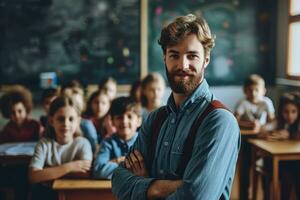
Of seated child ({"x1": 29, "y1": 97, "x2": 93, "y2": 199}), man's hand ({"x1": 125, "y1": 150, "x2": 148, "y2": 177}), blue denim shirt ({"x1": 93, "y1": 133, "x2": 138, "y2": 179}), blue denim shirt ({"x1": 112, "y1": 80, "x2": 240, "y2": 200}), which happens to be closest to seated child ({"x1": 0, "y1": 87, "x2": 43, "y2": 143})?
seated child ({"x1": 29, "y1": 97, "x2": 93, "y2": 199})

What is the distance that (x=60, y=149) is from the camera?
278 centimetres

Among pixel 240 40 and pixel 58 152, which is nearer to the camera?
pixel 58 152

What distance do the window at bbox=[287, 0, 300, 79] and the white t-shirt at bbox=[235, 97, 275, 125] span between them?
797 mm

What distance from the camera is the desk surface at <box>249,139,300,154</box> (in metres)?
3.42

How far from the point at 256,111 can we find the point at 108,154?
2.94 m

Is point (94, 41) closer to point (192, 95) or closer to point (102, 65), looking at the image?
point (102, 65)

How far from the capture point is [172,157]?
4.73 ft

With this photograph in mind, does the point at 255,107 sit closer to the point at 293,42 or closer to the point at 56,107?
the point at 293,42

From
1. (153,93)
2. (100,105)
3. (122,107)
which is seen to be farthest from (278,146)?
(100,105)

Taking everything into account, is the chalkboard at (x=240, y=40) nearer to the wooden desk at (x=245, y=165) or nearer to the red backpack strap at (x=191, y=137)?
the wooden desk at (x=245, y=165)

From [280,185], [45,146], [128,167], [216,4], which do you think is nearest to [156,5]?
[216,4]

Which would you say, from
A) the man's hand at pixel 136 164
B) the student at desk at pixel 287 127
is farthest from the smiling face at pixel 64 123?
the student at desk at pixel 287 127

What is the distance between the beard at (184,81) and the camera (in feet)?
4.75

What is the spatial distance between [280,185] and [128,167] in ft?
8.35
